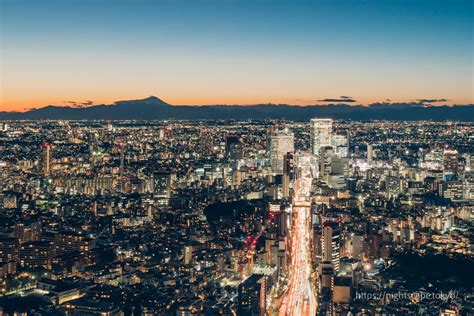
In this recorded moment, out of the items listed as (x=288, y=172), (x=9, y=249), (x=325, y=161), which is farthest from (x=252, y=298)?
(x=325, y=161)

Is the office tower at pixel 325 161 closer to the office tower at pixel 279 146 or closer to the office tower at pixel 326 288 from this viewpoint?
the office tower at pixel 279 146

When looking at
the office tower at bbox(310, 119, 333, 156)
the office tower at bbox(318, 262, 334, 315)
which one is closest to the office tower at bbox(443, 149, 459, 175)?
the office tower at bbox(310, 119, 333, 156)

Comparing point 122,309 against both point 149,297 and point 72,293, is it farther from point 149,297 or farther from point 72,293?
point 72,293

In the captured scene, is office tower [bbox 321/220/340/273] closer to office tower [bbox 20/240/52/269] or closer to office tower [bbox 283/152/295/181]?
office tower [bbox 20/240/52/269]

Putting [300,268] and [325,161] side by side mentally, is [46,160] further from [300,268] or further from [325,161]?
[300,268]

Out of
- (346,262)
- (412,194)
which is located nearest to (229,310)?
(346,262)
